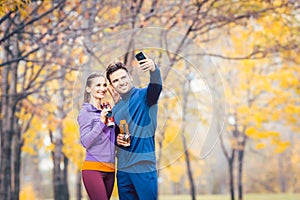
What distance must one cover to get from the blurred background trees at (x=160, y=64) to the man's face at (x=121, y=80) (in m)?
0.35

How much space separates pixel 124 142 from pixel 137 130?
0.39 ft

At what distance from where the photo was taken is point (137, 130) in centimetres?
342

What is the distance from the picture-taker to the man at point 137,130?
339 cm

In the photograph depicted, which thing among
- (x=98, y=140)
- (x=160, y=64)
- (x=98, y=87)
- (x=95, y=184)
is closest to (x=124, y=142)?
(x=98, y=140)

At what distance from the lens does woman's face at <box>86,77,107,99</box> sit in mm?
3551

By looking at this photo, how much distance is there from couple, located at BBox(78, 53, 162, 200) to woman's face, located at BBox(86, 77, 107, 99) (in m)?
0.02

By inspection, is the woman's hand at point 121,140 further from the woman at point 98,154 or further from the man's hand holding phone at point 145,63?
the man's hand holding phone at point 145,63

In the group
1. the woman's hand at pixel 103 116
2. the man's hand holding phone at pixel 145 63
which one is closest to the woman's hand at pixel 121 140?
the woman's hand at pixel 103 116

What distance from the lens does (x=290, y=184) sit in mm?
31438

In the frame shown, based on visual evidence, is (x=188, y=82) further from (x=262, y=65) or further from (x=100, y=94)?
(x=262, y=65)

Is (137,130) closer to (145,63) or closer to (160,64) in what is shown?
(145,63)

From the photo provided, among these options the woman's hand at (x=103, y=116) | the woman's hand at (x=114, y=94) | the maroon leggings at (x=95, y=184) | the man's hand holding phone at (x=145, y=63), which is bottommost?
the maroon leggings at (x=95, y=184)

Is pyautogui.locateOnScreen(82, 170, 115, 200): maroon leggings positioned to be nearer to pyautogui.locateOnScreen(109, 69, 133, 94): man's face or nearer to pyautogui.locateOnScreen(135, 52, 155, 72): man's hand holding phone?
pyautogui.locateOnScreen(109, 69, 133, 94): man's face

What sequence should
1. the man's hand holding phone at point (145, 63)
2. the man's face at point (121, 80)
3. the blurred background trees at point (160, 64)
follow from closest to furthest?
1. the man's hand holding phone at point (145, 63)
2. the man's face at point (121, 80)
3. the blurred background trees at point (160, 64)
